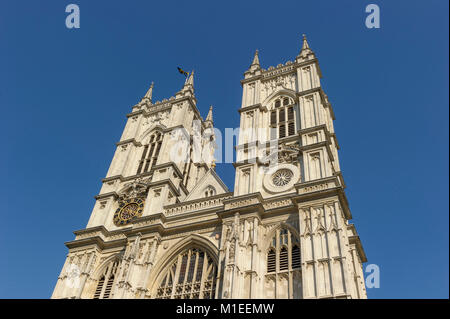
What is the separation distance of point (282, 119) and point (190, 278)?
15247 mm

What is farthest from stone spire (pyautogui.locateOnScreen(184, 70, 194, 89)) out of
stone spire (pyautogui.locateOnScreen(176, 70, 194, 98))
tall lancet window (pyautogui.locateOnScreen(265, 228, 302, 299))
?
tall lancet window (pyautogui.locateOnScreen(265, 228, 302, 299))

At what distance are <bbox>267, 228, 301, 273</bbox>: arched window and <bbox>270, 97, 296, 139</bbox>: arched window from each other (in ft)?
31.3

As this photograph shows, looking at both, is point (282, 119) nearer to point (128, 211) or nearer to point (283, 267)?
point (283, 267)

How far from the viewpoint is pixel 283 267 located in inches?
947

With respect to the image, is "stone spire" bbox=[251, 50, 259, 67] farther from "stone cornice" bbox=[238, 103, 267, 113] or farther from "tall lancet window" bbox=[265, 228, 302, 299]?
"tall lancet window" bbox=[265, 228, 302, 299]

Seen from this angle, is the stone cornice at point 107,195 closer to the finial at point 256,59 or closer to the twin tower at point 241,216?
the twin tower at point 241,216

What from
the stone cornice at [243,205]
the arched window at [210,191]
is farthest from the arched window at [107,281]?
the stone cornice at [243,205]

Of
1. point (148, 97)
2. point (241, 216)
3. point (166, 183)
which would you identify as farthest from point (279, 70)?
point (241, 216)

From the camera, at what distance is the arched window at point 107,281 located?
28.1 metres

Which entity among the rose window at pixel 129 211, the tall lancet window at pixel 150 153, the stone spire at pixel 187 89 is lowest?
the rose window at pixel 129 211

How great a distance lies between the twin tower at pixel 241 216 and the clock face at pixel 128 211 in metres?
0.09

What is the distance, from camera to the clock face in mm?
32438

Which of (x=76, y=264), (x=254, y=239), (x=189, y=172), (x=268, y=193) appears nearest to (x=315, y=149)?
(x=268, y=193)
